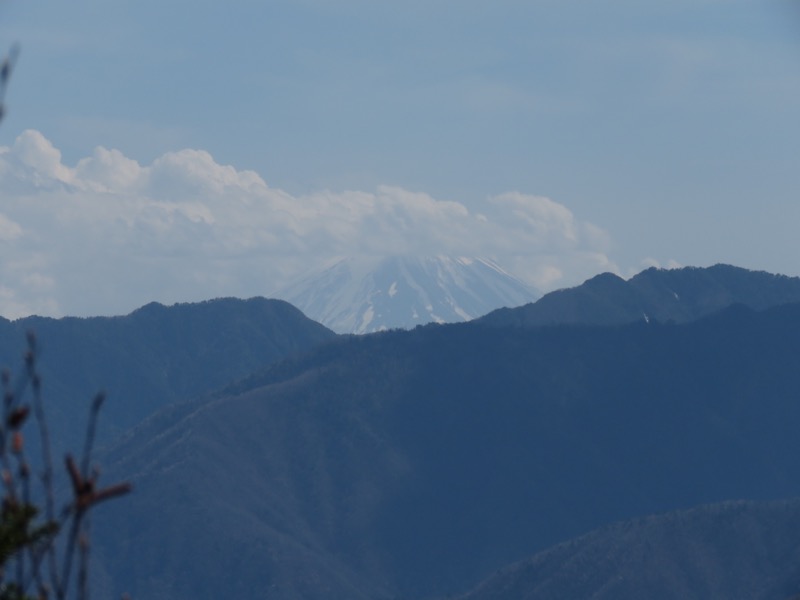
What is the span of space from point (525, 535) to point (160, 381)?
56.9 m

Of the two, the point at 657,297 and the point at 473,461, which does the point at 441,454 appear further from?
the point at 657,297

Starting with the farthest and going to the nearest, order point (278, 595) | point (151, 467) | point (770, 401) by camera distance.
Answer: point (770, 401), point (151, 467), point (278, 595)

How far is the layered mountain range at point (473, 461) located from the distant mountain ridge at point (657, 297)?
59 cm

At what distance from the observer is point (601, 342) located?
367 ft

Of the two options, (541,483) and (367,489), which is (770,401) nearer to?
(541,483)

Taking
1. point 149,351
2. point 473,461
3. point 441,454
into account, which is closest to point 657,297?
point 473,461

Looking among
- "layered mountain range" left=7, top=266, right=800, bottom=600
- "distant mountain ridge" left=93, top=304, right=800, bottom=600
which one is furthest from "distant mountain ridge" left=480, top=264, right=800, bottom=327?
"distant mountain ridge" left=93, top=304, right=800, bottom=600

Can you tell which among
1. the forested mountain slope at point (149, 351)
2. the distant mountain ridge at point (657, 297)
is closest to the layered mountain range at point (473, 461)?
the distant mountain ridge at point (657, 297)

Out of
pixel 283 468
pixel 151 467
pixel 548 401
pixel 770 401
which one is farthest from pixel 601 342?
pixel 151 467

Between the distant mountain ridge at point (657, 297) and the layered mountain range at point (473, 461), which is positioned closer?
the layered mountain range at point (473, 461)

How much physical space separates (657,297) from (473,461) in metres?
36.9

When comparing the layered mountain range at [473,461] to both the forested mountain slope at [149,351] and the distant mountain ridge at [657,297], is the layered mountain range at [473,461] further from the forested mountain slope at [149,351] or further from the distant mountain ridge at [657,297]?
the forested mountain slope at [149,351]

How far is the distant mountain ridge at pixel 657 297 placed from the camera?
122312 mm

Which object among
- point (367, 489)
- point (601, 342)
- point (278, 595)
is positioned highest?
point (601, 342)
